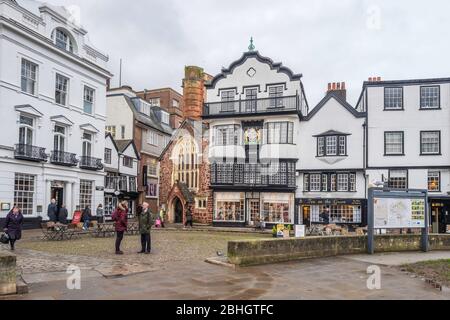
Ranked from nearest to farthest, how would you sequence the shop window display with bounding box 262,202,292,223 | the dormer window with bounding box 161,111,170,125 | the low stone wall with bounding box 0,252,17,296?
the low stone wall with bounding box 0,252,17,296 < the shop window display with bounding box 262,202,292,223 < the dormer window with bounding box 161,111,170,125

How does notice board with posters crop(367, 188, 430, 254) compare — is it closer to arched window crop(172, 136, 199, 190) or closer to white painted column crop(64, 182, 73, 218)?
white painted column crop(64, 182, 73, 218)

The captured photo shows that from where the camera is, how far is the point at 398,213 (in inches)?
631

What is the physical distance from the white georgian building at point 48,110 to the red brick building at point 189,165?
7.62 meters

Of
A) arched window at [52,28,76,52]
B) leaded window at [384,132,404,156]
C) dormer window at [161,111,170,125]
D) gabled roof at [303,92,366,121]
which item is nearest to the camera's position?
arched window at [52,28,76,52]

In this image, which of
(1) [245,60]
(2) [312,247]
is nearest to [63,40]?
(1) [245,60]

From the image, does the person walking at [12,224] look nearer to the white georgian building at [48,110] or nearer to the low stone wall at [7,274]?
the low stone wall at [7,274]

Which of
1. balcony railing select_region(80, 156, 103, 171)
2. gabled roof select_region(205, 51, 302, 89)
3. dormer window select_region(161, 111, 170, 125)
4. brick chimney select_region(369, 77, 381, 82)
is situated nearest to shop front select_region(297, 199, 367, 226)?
brick chimney select_region(369, 77, 381, 82)

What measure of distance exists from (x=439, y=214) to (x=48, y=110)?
94.0 ft

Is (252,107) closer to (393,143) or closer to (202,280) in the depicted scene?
(393,143)

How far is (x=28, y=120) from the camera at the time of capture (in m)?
27.5

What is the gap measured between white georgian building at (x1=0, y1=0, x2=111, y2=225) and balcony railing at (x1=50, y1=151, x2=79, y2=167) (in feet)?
0.22

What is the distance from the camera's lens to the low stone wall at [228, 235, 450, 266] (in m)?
12.2

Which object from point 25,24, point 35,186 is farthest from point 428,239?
point 25,24

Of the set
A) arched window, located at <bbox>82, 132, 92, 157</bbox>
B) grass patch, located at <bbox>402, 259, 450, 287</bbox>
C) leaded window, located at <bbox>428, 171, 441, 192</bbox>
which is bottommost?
grass patch, located at <bbox>402, 259, 450, 287</bbox>
